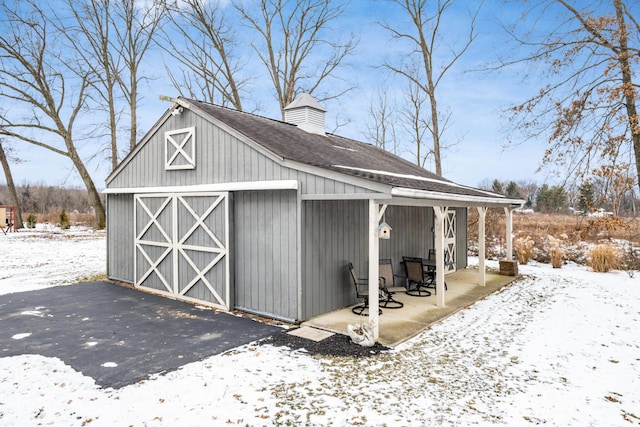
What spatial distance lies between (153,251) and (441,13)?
621 inches

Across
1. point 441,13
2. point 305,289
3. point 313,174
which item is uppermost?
point 441,13

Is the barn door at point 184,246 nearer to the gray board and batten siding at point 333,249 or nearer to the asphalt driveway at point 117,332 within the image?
the asphalt driveway at point 117,332

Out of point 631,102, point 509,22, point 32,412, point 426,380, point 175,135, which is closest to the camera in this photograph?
point 32,412

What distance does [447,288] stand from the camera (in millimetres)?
8836

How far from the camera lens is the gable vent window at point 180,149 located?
7781mm

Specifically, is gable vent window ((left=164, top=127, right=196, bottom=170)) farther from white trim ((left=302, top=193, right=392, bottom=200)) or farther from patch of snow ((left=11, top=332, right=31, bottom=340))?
patch of snow ((left=11, top=332, right=31, bottom=340))

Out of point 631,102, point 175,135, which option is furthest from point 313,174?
point 631,102

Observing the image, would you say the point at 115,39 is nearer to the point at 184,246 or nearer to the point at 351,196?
the point at 184,246

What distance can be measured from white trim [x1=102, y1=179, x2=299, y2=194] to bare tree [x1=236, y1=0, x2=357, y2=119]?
11.9 m

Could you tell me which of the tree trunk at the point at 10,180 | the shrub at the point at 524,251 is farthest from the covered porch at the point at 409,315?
the tree trunk at the point at 10,180

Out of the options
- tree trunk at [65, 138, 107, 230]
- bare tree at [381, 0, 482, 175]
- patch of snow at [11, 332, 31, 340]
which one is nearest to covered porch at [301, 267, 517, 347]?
patch of snow at [11, 332, 31, 340]

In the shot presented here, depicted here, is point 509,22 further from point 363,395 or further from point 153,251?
point 153,251

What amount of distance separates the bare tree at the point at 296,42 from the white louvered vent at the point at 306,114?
8908 millimetres

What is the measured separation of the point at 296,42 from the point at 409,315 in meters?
17.0
